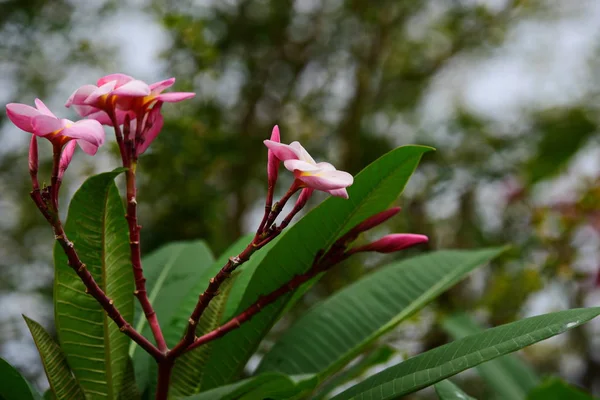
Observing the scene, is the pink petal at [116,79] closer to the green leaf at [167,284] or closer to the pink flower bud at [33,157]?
the pink flower bud at [33,157]

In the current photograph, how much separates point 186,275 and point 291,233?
0.27 meters

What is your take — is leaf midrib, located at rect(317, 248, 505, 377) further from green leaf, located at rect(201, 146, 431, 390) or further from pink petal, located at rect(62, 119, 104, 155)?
pink petal, located at rect(62, 119, 104, 155)

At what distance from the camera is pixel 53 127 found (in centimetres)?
44

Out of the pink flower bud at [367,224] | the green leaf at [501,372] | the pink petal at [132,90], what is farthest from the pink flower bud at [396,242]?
the green leaf at [501,372]

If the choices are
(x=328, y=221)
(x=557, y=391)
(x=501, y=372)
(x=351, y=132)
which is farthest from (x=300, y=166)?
(x=351, y=132)

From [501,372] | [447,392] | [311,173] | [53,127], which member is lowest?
[501,372]

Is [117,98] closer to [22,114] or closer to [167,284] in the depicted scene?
[22,114]

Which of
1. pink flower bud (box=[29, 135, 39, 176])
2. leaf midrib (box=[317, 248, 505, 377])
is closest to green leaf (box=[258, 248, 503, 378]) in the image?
leaf midrib (box=[317, 248, 505, 377])

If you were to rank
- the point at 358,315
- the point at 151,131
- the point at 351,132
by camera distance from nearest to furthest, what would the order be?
the point at 151,131
the point at 358,315
the point at 351,132

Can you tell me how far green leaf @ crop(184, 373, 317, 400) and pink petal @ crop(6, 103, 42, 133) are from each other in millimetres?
239

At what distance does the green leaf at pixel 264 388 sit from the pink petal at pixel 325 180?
13 cm

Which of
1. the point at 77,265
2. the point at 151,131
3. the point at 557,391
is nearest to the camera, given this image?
the point at 77,265

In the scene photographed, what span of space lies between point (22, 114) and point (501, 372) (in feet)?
3.20

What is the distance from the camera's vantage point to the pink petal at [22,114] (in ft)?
1.46
